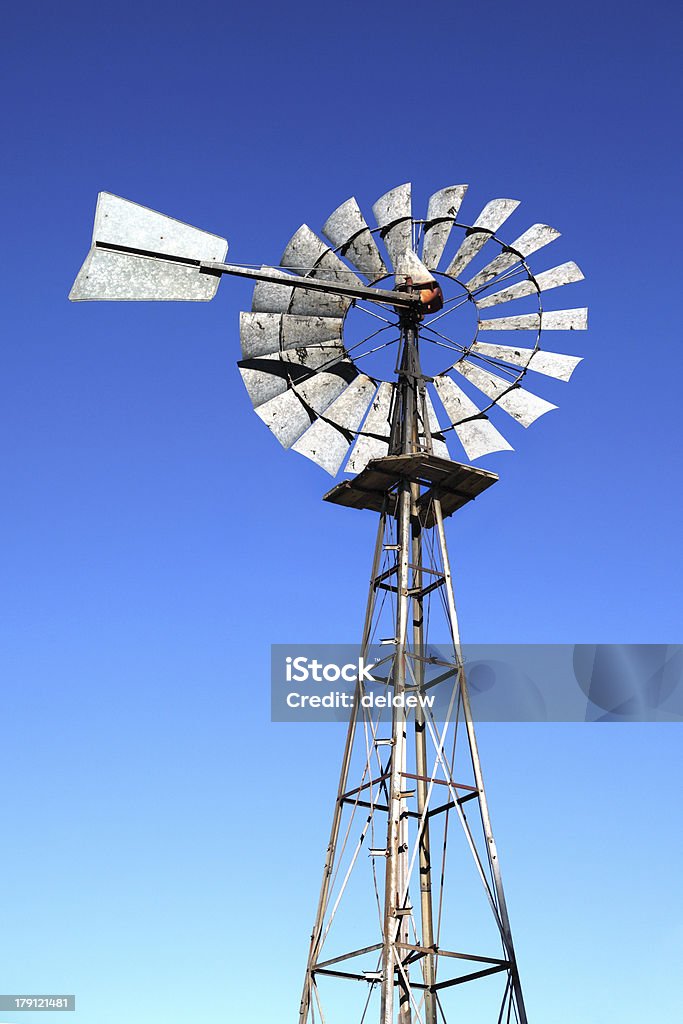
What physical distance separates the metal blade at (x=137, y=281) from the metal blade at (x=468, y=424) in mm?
4664

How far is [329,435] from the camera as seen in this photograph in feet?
62.5

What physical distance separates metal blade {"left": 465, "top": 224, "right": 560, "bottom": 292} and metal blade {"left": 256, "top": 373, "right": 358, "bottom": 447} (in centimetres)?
293

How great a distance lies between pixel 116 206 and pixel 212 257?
1.52 metres

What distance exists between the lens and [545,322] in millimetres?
19438

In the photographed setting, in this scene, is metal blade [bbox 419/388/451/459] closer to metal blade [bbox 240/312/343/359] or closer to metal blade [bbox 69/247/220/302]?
metal blade [bbox 240/312/343/359]

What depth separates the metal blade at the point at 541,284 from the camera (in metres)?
19.3

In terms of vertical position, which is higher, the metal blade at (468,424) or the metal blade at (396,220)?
the metal blade at (396,220)

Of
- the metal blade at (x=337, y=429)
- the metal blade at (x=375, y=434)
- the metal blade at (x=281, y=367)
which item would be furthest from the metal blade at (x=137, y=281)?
the metal blade at (x=375, y=434)

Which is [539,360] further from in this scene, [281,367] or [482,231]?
[281,367]

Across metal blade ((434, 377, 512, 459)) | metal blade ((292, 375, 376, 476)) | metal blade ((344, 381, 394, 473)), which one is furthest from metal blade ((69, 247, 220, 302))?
metal blade ((434, 377, 512, 459))

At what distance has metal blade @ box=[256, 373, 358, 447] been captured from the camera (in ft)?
61.5

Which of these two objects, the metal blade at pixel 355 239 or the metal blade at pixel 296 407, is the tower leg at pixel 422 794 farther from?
the metal blade at pixel 355 239

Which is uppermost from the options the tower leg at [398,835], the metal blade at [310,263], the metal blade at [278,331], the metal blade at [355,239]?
the metal blade at [355,239]

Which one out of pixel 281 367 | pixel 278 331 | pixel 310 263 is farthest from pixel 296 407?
pixel 310 263
